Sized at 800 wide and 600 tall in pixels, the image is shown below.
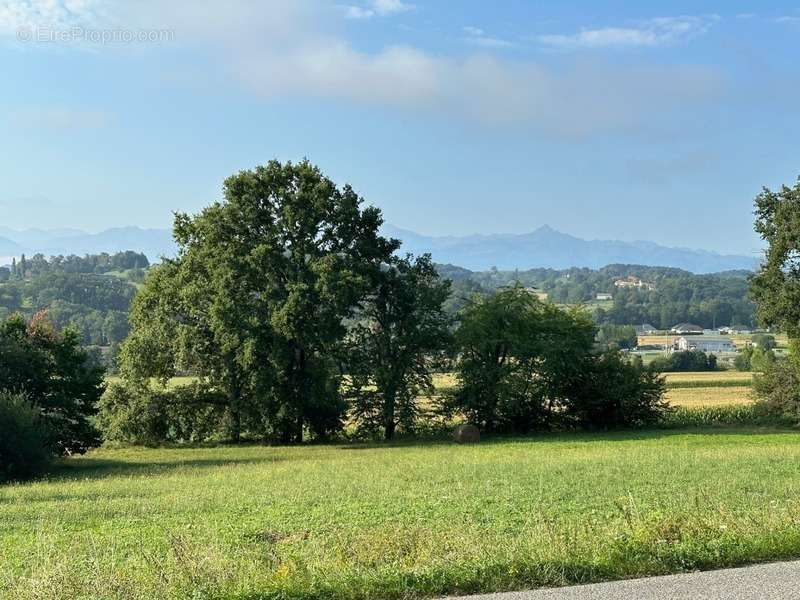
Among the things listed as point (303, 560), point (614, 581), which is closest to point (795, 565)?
point (614, 581)

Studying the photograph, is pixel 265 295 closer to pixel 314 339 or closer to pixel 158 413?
pixel 314 339

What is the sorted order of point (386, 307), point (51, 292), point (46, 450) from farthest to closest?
point (51, 292) → point (386, 307) → point (46, 450)

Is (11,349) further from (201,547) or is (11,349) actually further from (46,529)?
(201,547)

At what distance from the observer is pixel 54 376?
1524 inches

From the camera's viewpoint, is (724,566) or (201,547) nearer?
(724,566)

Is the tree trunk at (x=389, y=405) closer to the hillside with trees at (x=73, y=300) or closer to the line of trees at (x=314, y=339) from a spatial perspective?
the line of trees at (x=314, y=339)

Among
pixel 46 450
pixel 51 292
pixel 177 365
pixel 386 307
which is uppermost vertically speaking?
pixel 51 292

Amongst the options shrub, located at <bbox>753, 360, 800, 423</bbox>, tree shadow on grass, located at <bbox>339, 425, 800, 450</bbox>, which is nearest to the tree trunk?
tree shadow on grass, located at <bbox>339, 425, 800, 450</bbox>

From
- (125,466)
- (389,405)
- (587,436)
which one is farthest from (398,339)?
(125,466)

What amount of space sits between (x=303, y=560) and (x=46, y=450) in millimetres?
25501

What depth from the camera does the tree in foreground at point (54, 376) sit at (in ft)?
119

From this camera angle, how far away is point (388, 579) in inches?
288

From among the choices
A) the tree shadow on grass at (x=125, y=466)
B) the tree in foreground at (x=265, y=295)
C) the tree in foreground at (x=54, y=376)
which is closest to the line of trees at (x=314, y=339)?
the tree in foreground at (x=265, y=295)

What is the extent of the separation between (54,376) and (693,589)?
1477 inches
